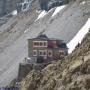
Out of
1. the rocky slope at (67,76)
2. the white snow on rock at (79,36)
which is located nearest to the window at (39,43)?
the white snow on rock at (79,36)

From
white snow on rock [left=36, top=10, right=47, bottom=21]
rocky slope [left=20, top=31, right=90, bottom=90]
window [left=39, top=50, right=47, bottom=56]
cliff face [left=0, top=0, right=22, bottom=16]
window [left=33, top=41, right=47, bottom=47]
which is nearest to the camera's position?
rocky slope [left=20, top=31, right=90, bottom=90]

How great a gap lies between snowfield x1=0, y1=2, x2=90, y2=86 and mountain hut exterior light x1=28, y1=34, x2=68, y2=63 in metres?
5.23

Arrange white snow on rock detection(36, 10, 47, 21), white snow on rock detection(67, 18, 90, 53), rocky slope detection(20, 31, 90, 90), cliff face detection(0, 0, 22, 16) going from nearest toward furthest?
rocky slope detection(20, 31, 90, 90)
white snow on rock detection(67, 18, 90, 53)
white snow on rock detection(36, 10, 47, 21)
cliff face detection(0, 0, 22, 16)

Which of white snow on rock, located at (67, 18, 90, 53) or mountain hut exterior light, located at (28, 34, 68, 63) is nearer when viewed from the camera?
mountain hut exterior light, located at (28, 34, 68, 63)

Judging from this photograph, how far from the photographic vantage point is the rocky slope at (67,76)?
26516 mm

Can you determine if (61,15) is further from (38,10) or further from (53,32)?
(38,10)

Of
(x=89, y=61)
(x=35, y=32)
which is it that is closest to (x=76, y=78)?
(x=89, y=61)

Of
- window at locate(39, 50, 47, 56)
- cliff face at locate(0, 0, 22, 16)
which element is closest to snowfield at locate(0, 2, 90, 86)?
window at locate(39, 50, 47, 56)

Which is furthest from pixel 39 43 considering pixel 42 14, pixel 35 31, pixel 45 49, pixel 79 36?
pixel 42 14

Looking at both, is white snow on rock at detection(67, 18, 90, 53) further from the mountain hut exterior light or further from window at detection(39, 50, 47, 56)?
window at detection(39, 50, 47, 56)

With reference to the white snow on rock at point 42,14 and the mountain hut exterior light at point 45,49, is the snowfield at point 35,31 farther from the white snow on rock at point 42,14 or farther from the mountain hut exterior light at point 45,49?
the mountain hut exterior light at point 45,49

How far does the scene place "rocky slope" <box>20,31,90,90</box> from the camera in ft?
87.0

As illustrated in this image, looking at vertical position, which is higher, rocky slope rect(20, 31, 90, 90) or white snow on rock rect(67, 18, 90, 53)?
rocky slope rect(20, 31, 90, 90)

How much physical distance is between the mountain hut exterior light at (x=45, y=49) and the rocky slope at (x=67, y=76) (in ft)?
85.6
